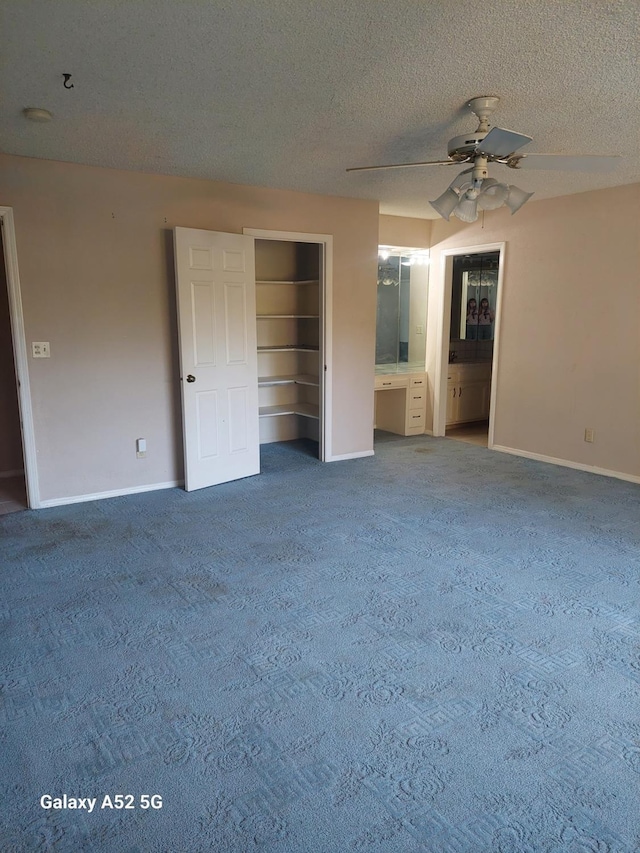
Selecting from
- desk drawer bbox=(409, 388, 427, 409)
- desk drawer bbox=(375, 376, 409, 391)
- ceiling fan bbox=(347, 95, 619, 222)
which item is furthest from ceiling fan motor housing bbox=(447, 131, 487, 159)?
desk drawer bbox=(409, 388, 427, 409)

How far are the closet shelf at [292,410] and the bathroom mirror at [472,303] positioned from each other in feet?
7.93

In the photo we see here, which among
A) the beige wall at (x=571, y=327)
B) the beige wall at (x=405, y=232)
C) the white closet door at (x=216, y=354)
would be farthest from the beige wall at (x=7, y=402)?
the beige wall at (x=571, y=327)

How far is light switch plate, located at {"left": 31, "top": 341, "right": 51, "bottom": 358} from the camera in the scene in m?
4.08

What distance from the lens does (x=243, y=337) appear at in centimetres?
487

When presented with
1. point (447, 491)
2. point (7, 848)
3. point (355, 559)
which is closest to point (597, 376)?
point (447, 491)

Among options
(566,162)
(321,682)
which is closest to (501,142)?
(566,162)

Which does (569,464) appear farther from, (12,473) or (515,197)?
(12,473)

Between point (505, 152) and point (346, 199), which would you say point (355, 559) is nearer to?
point (505, 152)

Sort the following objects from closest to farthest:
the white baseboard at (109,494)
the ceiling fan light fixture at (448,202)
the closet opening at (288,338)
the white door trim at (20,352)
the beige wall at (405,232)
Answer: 1. the ceiling fan light fixture at (448,202)
2. the white door trim at (20,352)
3. the white baseboard at (109,494)
4. the closet opening at (288,338)
5. the beige wall at (405,232)

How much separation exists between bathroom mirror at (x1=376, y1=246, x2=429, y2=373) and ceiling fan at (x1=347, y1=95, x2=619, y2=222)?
3.57 meters

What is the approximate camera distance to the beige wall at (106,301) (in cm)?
403

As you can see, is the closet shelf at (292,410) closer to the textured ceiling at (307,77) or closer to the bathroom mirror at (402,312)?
the bathroom mirror at (402,312)

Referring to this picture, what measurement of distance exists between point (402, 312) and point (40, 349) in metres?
4.24

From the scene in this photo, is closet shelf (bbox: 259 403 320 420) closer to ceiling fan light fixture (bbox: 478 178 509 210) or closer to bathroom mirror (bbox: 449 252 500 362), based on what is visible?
bathroom mirror (bbox: 449 252 500 362)
